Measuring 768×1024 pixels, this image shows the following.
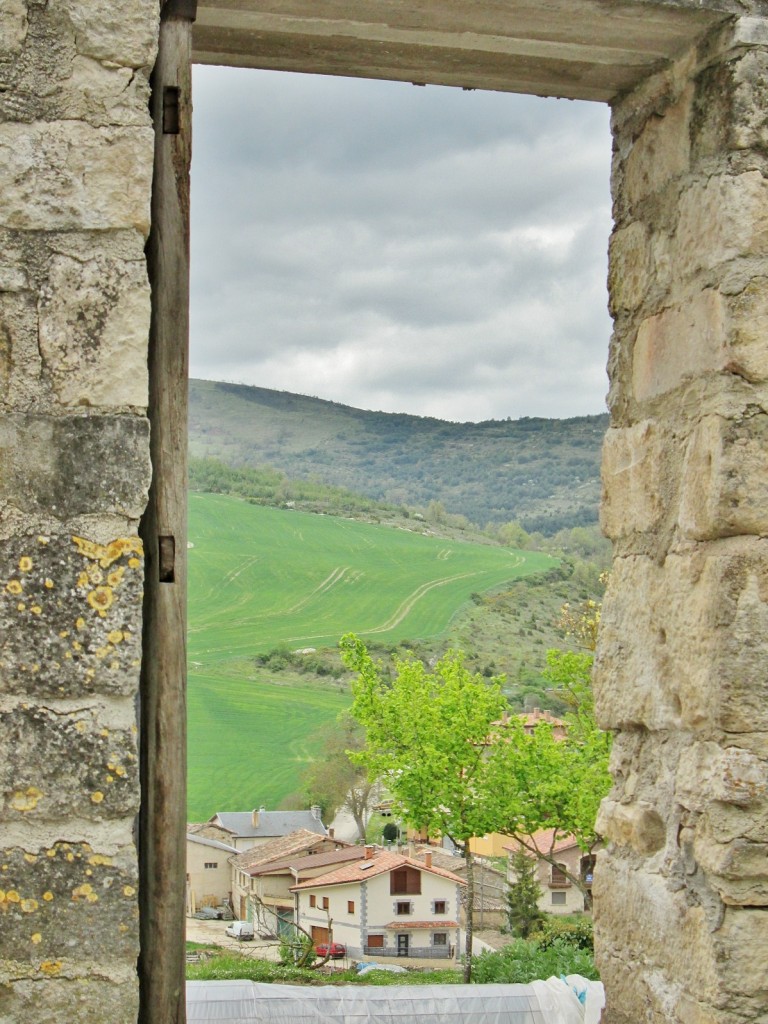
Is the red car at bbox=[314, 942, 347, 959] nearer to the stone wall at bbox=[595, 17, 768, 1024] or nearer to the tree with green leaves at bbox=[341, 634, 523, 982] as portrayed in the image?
the tree with green leaves at bbox=[341, 634, 523, 982]

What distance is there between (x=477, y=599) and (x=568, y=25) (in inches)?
550

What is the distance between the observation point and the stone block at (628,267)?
2568 mm

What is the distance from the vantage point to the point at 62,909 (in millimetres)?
1737

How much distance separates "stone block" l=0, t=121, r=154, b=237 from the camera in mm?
1822

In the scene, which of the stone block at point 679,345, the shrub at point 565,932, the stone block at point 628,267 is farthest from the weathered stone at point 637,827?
the shrub at point 565,932

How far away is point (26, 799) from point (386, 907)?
998 centimetres

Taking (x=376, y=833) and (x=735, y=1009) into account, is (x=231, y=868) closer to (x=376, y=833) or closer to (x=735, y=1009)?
(x=376, y=833)

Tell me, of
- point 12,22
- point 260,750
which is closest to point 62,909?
point 12,22

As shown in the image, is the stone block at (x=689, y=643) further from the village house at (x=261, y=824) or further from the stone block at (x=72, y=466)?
the village house at (x=261, y=824)

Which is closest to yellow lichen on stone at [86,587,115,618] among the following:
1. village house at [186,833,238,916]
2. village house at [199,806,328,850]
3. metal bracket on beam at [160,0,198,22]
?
metal bracket on beam at [160,0,198,22]

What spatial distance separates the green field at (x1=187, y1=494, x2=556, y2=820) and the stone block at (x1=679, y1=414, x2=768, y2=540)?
36.7 ft

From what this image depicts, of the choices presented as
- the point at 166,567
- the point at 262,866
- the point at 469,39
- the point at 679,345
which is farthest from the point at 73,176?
the point at 262,866

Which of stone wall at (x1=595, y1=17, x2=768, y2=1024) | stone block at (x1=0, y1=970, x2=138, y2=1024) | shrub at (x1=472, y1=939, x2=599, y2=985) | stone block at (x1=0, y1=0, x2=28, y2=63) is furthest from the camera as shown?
shrub at (x1=472, y1=939, x2=599, y2=985)

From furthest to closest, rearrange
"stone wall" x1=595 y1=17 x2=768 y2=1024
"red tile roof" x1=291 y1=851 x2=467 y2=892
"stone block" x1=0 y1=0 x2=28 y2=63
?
"red tile roof" x1=291 y1=851 x2=467 y2=892 → "stone wall" x1=595 y1=17 x2=768 y2=1024 → "stone block" x1=0 y1=0 x2=28 y2=63
